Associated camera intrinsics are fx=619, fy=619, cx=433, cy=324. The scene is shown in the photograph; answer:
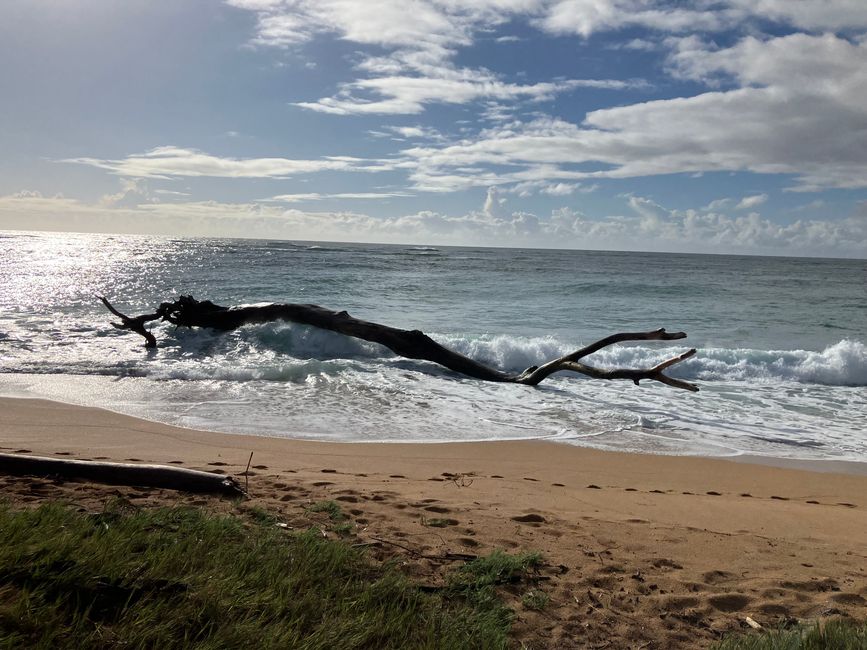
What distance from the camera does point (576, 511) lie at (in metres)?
5.07

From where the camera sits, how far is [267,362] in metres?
12.5

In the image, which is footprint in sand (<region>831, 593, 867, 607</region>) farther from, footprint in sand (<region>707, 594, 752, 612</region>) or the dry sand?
footprint in sand (<region>707, 594, 752, 612</region>)

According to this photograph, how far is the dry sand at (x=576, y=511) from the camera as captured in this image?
3277 millimetres

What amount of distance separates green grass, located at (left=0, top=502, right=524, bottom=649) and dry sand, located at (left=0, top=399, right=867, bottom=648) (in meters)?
0.33

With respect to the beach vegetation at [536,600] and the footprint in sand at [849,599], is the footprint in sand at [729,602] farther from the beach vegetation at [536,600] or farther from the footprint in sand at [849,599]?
the beach vegetation at [536,600]

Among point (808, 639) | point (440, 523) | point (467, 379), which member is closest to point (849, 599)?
point (808, 639)

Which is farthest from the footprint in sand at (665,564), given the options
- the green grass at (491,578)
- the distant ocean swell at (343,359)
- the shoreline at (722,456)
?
the distant ocean swell at (343,359)

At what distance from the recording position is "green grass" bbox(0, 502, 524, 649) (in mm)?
2203

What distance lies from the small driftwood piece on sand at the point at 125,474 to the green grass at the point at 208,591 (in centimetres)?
91

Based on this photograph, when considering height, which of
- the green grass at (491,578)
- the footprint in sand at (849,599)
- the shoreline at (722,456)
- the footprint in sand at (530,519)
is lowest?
the shoreline at (722,456)

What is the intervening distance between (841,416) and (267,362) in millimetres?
10304

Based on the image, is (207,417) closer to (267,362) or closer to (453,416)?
(453,416)

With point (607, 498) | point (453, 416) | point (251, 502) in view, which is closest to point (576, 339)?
point (453, 416)

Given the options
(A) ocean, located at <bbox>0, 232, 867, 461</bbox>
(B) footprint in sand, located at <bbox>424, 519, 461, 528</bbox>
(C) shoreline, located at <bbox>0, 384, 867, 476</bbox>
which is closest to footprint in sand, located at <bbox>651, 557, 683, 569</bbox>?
(B) footprint in sand, located at <bbox>424, 519, 461, 528</bbox>
